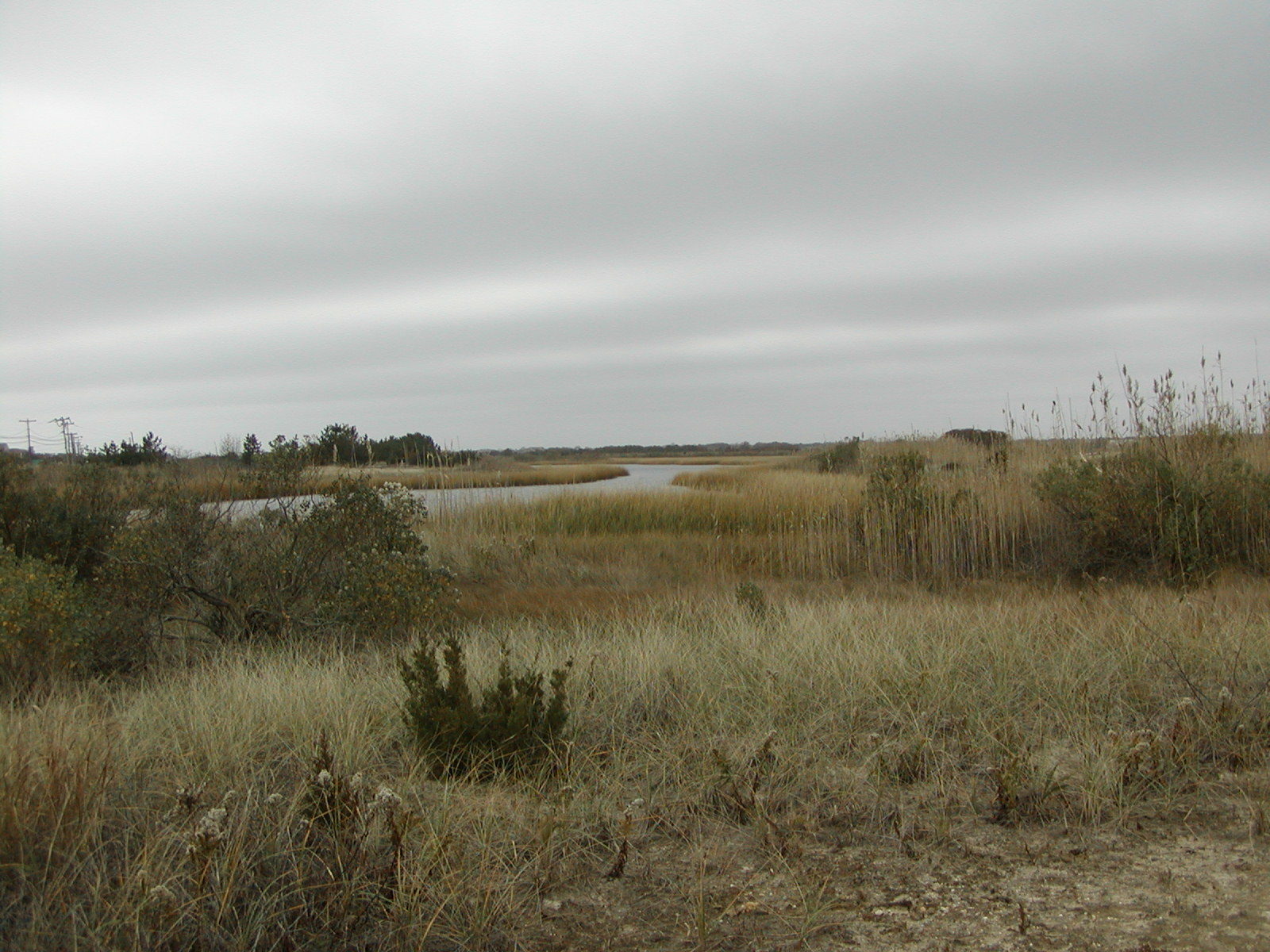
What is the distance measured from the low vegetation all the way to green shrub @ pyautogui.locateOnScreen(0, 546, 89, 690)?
20mm

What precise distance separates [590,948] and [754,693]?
235 centimetres

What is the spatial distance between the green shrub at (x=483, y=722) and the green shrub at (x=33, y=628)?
8.00 feet

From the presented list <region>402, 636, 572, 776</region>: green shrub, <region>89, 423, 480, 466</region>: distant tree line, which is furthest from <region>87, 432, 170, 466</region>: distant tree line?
<region>402, 636, 572, 776</region>: green shrub

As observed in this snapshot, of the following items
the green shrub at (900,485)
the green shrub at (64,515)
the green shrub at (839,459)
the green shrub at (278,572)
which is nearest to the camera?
the green shrub at (278,572)

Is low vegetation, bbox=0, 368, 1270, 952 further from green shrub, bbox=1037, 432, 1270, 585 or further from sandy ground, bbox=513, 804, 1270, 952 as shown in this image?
green shrub, bbox=1037, 432, 1270, 585

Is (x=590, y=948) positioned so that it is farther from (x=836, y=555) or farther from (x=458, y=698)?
(x=836, y=555)

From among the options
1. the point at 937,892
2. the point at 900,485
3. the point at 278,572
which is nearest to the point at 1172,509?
the point at 900,485

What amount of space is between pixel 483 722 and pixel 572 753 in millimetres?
423

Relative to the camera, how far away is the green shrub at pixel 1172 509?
372 inches

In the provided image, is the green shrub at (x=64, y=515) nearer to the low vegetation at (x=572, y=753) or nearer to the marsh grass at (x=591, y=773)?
the low vegetation at (x=572, y=753)

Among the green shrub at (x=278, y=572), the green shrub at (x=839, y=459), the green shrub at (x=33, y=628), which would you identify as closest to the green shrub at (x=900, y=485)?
the green shrub at (x=278, y=572)

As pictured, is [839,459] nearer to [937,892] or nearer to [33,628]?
[33,628]

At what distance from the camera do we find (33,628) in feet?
17.5

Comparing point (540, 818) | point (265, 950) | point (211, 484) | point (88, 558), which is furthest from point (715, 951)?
point (88, 558)
